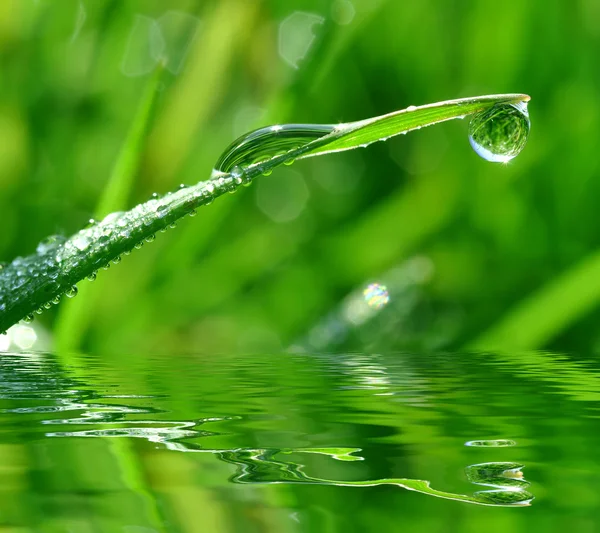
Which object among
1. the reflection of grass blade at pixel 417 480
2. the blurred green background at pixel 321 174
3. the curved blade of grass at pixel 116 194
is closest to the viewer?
the reflection of grass blade at pixel 417 480

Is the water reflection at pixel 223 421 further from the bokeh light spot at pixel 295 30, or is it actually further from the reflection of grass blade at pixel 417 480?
the bokeh light spot at pixel 295 30

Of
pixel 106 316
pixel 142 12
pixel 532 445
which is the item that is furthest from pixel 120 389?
pixel 142 12

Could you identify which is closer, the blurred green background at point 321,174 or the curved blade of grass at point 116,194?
the curved blade of grass at point 116,194

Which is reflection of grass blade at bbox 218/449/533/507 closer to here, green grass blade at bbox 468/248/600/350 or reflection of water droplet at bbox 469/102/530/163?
reflection of water droplet at bbox 469/102/530/163

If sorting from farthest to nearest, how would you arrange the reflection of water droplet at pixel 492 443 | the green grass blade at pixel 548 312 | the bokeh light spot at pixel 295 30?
the bokeh light spot at pixel 295 30 < the green grass blade at pixel 548 312 < the reflection of water droplet at pixel 492 443

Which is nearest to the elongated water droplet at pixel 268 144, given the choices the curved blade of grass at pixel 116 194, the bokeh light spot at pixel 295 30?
the curved blade of grass at pixel 116 194

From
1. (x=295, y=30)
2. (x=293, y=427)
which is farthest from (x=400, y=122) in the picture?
(x=295, y=30)
